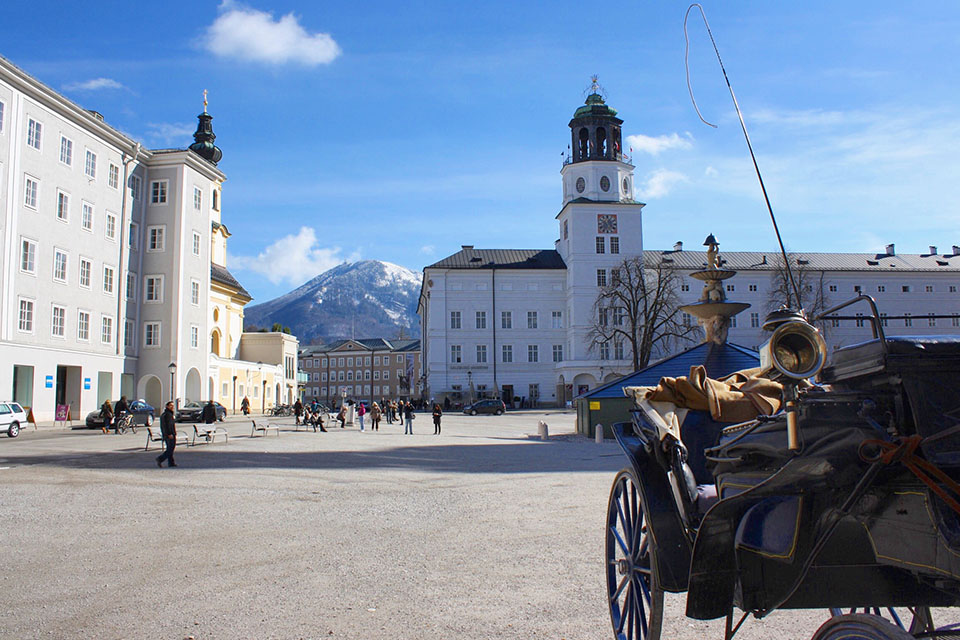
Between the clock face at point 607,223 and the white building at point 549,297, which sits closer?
the white building at point 549,297

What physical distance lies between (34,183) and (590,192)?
56.1m

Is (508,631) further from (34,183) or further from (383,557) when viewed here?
(34,183)

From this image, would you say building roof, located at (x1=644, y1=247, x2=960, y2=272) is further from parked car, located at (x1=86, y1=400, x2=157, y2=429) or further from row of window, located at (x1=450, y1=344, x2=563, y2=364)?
parked car, located at (x1=86, y1=400, x2=157, y2=429)

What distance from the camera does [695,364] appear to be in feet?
71.7

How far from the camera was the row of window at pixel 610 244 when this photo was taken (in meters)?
81.6

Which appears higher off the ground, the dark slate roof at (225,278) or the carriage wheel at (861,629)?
the dark slate roof at (225,278)

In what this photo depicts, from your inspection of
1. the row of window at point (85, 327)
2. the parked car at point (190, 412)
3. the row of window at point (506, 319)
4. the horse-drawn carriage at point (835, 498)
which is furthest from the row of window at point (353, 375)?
the horse-drawn carriage at point (835, 498)

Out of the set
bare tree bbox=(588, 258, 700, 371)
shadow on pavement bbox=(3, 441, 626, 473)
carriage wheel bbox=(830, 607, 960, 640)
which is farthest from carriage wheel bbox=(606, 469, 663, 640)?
bare tree bbox=(588, 258, 700, 371)

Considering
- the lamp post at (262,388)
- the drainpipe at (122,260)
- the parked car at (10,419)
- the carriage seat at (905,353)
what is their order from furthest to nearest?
the lamp post at (262,388) → the drainpipe at (122,260) → the parked car at (10,419) → the carriage seat at (905,353)

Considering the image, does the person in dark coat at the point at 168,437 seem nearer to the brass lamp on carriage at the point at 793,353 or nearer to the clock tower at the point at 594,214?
the brass lamp on carriage at the point at 793,353

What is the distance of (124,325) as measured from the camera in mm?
48844

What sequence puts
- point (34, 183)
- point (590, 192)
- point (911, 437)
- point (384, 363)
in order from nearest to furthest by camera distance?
point (911, 437)
point (34, 183)
point (590, 192)
point (384, 363)

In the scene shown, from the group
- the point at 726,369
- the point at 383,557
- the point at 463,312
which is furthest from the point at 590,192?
the point at 383,557

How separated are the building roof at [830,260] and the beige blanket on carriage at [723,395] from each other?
85.5 meters
